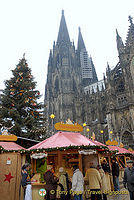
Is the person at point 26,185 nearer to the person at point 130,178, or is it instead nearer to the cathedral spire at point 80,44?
the person at point 130,178

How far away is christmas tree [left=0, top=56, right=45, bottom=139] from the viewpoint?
11328mm

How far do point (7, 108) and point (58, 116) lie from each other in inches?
1100

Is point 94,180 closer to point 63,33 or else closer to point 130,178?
point 130,178

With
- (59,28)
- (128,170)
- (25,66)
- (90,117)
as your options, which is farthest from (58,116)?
(128,170)

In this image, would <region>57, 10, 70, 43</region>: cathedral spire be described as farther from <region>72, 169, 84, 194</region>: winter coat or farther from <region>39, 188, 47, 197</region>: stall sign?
<region>72, 169, 84, 194</region>: winter coat

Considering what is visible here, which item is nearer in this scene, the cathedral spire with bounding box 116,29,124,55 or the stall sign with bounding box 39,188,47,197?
the stall sign with bounding box 39,188,47,197

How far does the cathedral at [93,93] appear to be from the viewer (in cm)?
2316

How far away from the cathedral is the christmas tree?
734cm

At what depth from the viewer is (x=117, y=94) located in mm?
24969

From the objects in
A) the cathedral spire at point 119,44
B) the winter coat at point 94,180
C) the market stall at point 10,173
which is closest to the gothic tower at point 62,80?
the cathedral spire at point 119,44

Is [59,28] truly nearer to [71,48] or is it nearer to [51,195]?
[71,48]

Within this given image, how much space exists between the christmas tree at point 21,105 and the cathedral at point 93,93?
7342mm

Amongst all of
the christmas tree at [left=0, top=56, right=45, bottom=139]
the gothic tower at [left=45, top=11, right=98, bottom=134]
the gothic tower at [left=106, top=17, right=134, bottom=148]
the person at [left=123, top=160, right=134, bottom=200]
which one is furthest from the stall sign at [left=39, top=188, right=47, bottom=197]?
the gothic tower at [left=45, top=11, right=98, bottom=134]

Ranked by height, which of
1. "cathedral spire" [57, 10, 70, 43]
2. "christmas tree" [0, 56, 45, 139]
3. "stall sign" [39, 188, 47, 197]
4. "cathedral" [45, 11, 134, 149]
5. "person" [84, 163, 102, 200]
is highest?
"cathedral spire" [57, 10, 70, 43]
